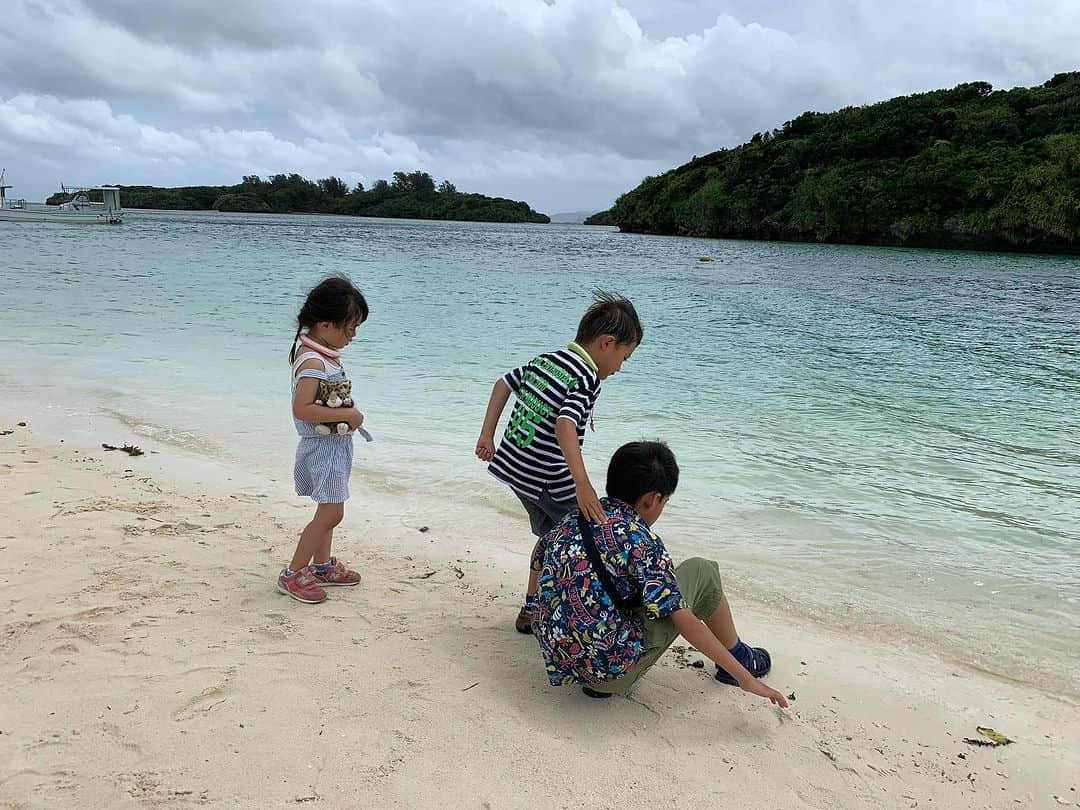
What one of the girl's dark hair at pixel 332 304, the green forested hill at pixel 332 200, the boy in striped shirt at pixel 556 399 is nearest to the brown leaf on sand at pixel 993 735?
the boy in striped shirt at pixel 556 399

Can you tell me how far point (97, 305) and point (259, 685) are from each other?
14.8m

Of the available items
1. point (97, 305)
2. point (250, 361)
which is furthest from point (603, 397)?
point (97, 305)

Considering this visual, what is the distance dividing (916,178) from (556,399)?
64008 millimetres

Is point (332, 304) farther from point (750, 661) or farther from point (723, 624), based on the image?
point (750, 661)

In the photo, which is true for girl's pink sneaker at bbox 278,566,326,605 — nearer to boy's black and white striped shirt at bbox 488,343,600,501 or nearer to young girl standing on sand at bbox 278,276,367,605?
young girl standing on sand at bbox 278,276,367,605

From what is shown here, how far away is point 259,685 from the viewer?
2709mm

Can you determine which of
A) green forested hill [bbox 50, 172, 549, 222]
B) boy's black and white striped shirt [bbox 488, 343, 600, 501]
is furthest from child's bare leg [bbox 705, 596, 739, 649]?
green forested hill [bbox 50, 172, 549, 222]

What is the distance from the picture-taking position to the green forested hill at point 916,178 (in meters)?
50.8

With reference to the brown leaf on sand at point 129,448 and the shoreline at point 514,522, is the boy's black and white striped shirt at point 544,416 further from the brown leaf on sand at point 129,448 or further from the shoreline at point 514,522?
the brown leaf on sand at point 129,448

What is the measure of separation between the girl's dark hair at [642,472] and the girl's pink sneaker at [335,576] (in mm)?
1667

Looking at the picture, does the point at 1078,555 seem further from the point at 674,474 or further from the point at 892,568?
the point at 674,474

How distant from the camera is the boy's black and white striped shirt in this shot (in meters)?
2.97

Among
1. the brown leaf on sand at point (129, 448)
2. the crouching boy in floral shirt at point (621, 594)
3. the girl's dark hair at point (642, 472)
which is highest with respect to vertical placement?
the girl's dark hair at point (642, 472)

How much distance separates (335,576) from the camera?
12.2ft
